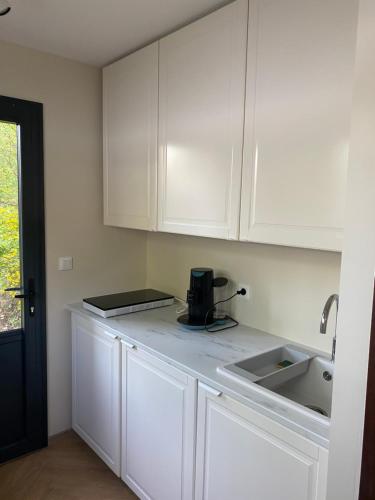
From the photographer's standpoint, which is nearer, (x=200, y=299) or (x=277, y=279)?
(x=277, y=279)

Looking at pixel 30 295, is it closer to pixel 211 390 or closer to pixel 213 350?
pixel 213 350

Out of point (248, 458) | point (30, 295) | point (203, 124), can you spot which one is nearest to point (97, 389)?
point (30, 295)

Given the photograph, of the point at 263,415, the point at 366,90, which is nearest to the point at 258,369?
the point at 263,415

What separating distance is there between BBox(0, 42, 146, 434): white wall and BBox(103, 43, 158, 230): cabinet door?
0.34ft

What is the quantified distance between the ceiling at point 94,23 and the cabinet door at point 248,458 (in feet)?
5.40

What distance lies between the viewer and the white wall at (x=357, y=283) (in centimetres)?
85

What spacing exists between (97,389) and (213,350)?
0.88m

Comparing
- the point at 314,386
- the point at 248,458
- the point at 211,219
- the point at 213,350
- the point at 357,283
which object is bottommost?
the point at 248,458

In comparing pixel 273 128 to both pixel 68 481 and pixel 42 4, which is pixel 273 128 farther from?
pixel 68 481

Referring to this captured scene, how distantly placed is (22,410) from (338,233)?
2124 mm


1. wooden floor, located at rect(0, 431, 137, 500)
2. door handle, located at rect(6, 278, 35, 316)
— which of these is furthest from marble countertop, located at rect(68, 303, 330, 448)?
wooden floor, located at rect(0, 431, 137, 500)

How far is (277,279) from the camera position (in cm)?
192

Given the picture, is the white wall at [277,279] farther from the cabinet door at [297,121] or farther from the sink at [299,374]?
the cabinet door at [297,121]

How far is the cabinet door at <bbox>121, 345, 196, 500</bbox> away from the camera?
1.60m
